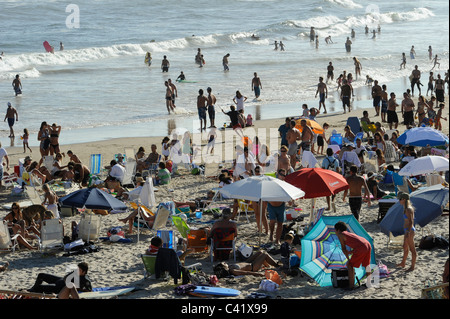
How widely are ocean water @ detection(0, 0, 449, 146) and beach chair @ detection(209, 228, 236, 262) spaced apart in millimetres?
9432

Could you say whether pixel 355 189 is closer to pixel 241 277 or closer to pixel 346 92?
pixel 241 277

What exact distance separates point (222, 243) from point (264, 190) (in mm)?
860

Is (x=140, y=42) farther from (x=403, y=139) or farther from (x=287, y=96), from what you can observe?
(x=403, y=139)

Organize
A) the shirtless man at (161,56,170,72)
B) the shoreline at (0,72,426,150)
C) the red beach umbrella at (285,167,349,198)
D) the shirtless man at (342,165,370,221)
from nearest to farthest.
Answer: the red beach umbrella at (285,167,349,198), the shirtless man at (342,165,370,221), the shoreline at (0,72,426,150), the shirtless man at (161,56,170,72)

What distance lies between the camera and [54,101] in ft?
75.0

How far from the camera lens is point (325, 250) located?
7953 mm

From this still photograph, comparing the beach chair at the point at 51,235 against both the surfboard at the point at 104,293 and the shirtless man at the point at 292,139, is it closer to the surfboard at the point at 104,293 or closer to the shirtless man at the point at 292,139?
the surfboard at the point at 104,293

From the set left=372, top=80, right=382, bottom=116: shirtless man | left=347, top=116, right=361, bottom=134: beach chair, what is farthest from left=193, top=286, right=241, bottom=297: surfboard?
left=372, top=80, right=382, bottom=116: shirtless man

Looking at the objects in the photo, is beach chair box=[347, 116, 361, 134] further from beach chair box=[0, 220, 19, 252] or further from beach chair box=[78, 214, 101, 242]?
beach chair box=[0, 220, 19, 252]

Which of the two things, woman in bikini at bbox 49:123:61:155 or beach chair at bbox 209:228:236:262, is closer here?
beach chair at bbox 209:228:236:262

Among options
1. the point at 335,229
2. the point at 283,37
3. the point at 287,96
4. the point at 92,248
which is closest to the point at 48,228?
the point at 92,248

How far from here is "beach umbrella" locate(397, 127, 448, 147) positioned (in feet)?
38.9

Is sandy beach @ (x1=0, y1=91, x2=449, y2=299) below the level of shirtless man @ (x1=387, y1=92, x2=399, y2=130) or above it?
below
